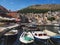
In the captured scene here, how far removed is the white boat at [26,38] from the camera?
538cm

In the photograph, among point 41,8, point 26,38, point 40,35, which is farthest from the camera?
point 40,35

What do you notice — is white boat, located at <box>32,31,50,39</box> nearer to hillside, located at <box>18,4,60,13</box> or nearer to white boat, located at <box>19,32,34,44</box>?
white boat, located at <box>19,32,34,44</box>

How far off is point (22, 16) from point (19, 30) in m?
0.51

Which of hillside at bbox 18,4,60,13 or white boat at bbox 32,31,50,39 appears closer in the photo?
hillside at bbox 18,4,60,13

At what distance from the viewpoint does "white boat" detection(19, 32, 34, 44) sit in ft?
17.6

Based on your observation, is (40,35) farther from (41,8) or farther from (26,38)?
(41,8)

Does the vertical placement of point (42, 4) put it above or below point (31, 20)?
above

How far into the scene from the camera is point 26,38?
18.4 feet

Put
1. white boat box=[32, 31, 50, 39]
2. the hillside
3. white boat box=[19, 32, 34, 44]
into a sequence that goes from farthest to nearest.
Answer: white boat box=[32, 31, 50, 39]
the hillside
white boat box=[19, 32, 34, 44]

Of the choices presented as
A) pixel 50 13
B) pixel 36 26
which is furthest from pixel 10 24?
pixel 50 13

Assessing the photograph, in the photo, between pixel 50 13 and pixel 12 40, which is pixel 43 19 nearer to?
pixel 50 13

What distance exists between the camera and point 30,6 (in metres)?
5.86

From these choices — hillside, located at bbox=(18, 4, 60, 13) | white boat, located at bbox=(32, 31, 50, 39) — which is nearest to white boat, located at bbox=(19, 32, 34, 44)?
white boat, located at bbox=(32, 31, 50, 39)

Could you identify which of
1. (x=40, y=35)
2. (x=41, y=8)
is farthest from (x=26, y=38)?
(x=41, y=8)
